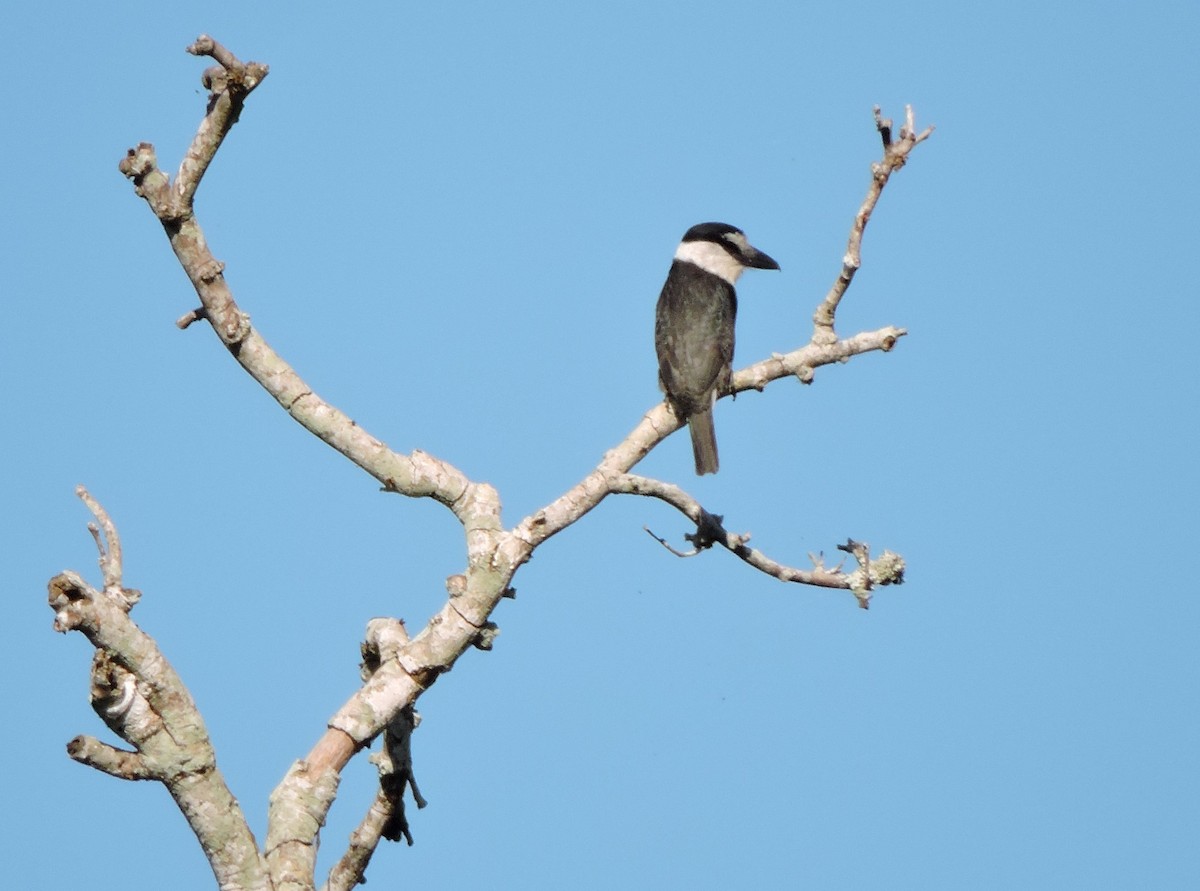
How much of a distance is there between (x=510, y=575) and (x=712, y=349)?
293 centimetres

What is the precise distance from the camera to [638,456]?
16.5 feet

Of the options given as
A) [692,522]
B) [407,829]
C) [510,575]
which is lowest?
[407,829]

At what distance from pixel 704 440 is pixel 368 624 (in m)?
2.50

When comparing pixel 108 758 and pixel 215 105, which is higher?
pixel 215 105

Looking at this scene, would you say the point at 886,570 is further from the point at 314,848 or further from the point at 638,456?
the point at 314,848

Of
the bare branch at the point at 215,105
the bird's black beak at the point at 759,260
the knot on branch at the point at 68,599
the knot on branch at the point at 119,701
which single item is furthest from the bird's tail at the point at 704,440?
the knot on branch at the point at 68,599

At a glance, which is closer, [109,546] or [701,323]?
[109,546]

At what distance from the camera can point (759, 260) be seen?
794 cm

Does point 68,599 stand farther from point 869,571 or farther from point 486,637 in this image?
point 869,571

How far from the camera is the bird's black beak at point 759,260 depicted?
26.0 feet

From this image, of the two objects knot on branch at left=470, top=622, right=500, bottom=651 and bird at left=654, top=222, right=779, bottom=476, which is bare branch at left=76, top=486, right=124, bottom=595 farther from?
bird at left=654, top=222, right=779, bottom=476

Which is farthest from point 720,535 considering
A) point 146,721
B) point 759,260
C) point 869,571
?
point 759,260

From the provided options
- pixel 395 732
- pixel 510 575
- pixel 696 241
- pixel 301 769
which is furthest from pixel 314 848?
pixel 696 241

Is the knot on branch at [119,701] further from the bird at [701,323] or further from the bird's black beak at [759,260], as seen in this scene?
the bird's black beak at [759,260]
